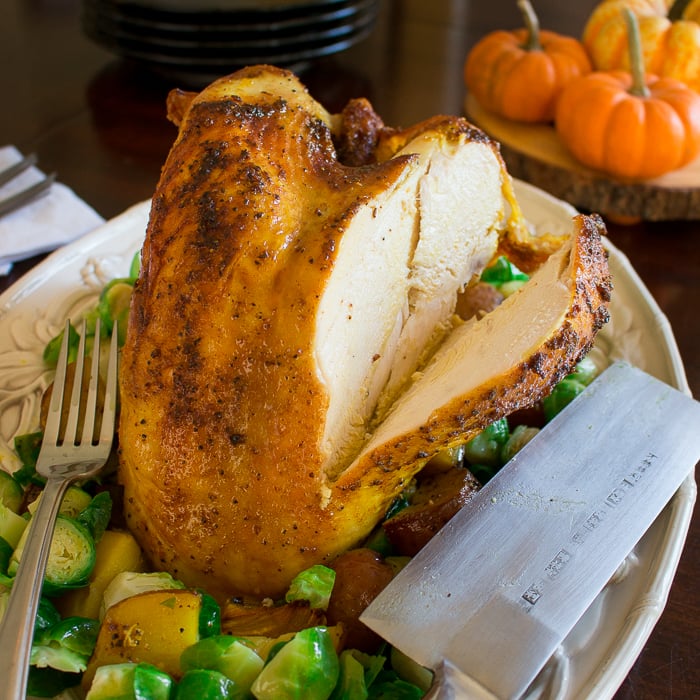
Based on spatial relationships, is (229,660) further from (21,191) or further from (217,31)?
(217,31)

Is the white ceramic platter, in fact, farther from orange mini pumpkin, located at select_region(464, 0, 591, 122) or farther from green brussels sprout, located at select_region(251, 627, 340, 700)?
orange mini pumpkin, located at select_region(464, 0, 591, 122)

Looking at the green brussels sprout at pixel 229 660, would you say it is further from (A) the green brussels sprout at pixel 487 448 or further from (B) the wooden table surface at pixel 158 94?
(B) the wooden table surface at pixel 158 94

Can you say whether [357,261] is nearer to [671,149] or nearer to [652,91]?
[671,149]

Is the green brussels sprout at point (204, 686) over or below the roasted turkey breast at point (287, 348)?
below

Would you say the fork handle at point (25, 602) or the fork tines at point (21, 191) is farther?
the fork tines at point (21, 191)

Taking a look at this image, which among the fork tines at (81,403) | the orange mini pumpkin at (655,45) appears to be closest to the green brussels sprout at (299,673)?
the fork tines at (81,403)

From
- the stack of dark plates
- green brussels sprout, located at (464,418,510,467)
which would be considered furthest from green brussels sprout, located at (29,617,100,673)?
the stack of dark plates

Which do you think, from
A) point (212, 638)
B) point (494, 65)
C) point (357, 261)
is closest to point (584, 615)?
point (212, 638)
